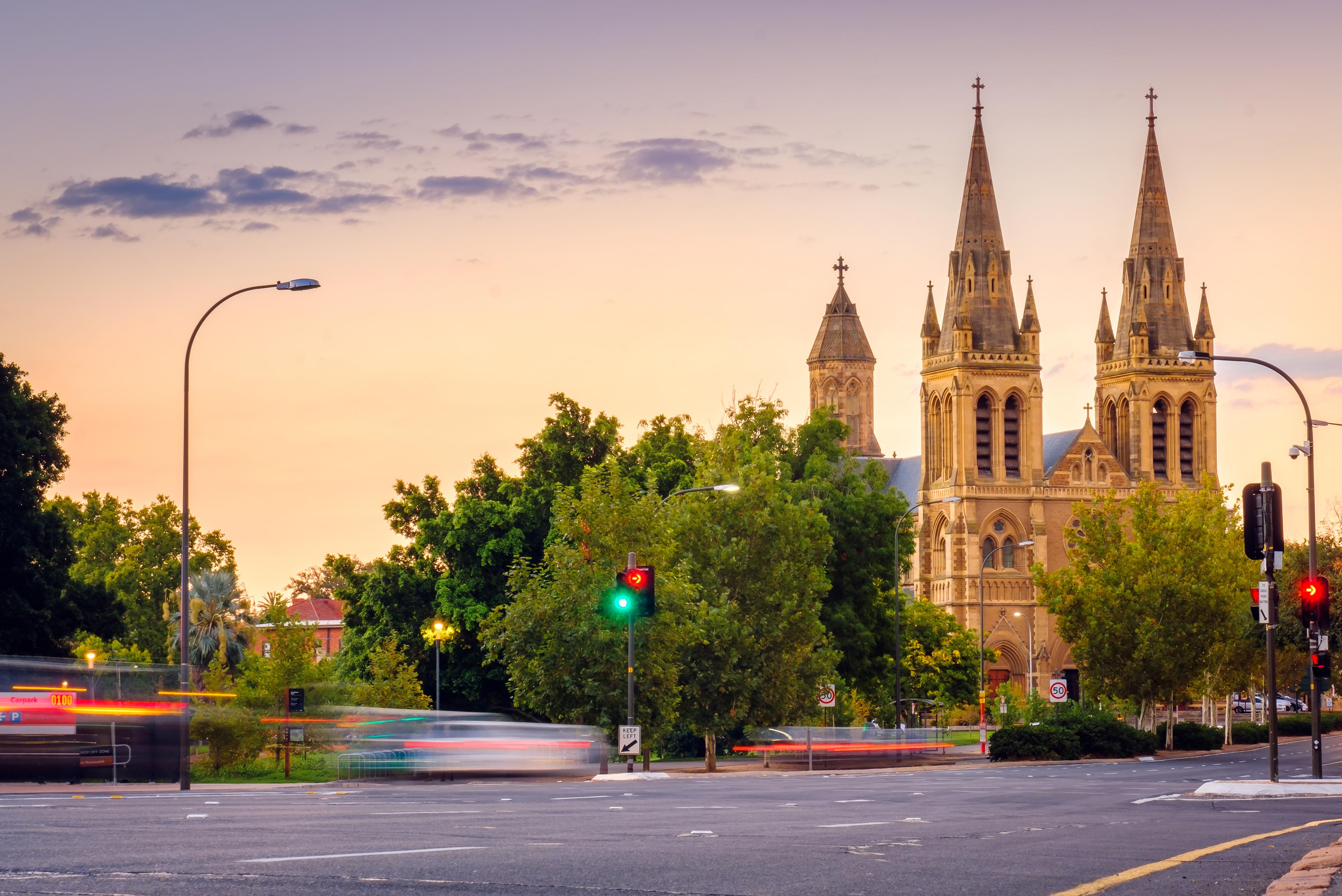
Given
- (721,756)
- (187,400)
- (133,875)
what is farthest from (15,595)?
(133,875)

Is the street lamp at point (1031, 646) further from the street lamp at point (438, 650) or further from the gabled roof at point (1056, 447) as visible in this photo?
the street lamp at point (438, 650)

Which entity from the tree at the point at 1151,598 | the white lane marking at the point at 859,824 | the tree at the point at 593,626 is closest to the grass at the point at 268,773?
the tree at the point at 593,626

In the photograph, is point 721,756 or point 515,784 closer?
point 515,784

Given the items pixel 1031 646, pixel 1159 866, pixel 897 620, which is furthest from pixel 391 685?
pixel 1031 646

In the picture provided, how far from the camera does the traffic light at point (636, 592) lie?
3397 cm

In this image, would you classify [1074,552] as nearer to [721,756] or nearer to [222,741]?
[721,756]

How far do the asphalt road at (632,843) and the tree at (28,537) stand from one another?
20027 mm

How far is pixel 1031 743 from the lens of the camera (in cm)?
5212

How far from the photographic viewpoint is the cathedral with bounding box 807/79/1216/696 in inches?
4387

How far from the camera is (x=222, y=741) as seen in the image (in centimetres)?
4053

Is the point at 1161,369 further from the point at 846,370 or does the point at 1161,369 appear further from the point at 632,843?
the point at 632,843

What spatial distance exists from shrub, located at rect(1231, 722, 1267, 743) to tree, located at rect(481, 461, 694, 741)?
130 ft

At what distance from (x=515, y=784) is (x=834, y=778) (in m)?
8.05

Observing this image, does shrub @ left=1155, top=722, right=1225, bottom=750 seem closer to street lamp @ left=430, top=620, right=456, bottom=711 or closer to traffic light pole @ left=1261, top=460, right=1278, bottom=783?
street lamp @ left=430, top=620, right=456, bottom=711
